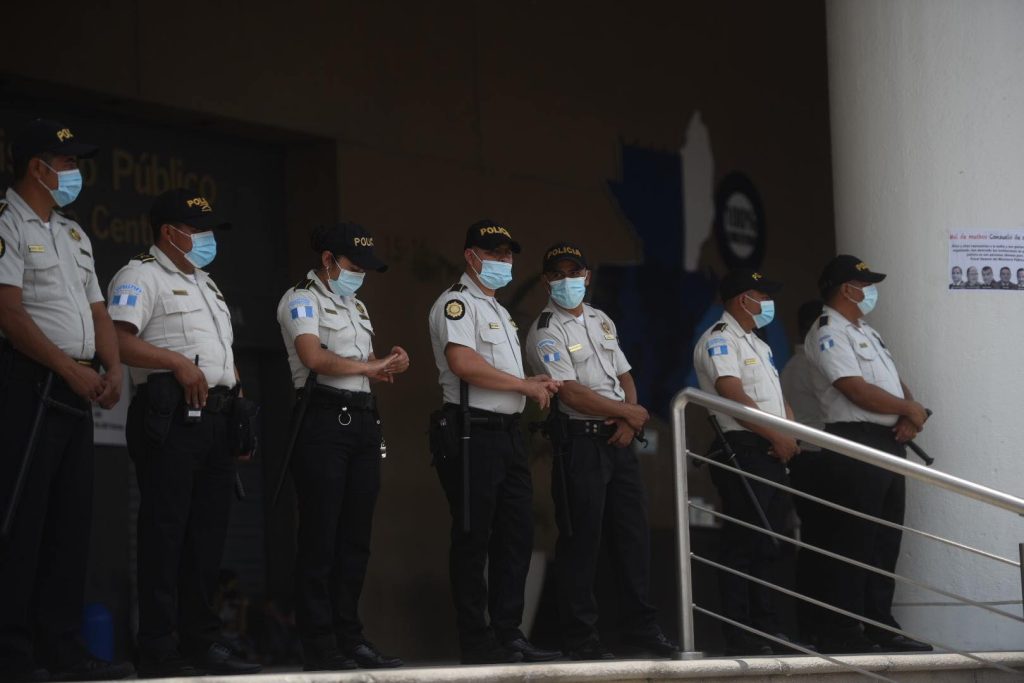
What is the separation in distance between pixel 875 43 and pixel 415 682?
362 cm

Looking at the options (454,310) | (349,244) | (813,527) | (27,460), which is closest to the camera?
(27,460)

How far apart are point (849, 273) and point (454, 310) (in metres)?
1.80

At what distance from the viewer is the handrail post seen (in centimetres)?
499

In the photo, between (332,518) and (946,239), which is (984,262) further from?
(332,518)

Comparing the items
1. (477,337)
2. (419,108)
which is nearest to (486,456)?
(477,337)

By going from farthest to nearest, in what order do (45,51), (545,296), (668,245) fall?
(668,245) < (545,296) < (45,51)

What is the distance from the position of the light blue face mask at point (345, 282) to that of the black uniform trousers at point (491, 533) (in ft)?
1.96

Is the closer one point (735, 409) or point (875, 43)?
point (735, 409)

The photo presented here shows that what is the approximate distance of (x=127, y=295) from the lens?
4906mm

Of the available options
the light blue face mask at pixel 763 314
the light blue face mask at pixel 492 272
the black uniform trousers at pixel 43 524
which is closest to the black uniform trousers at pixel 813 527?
the light blue face mask at pixel 763 314

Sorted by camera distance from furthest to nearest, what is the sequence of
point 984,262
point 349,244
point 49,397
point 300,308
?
1. point 984,262
2. point 349,244
3. point 300,308
4. point 49,397

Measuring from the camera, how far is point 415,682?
14.2ft

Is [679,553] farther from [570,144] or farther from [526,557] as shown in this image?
[570,144]

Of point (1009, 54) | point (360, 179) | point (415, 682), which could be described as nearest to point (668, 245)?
point (360, 179)
